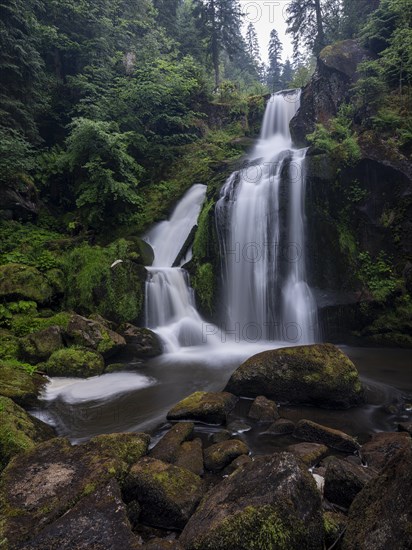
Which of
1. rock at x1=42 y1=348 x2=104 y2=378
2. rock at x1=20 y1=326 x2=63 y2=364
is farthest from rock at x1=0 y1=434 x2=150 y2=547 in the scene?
rock at x1=20 y1=326 x2=63 y2=364

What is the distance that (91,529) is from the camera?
2.63 m

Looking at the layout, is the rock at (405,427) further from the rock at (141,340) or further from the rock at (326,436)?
the rock at (141,340)

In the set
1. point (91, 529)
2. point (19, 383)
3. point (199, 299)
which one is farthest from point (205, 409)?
point (199, 299)

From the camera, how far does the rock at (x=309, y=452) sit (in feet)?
13.2

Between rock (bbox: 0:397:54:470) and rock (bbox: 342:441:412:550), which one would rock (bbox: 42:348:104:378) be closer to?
rock (bbox: 0:397:54:470)

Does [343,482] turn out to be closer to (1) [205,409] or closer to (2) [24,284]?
(1) [205,409]

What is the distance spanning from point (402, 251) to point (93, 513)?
10.2 metres

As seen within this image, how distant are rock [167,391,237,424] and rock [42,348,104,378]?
2.77 metres

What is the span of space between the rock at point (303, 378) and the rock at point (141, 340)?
3.37 m

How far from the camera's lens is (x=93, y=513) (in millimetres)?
2787

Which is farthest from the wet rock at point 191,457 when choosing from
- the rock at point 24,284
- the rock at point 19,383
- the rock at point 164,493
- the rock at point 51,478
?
the rock at point 24,284

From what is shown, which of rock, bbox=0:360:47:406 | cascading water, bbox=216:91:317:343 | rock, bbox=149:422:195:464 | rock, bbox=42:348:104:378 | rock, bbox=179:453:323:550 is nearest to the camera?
rock, bbox=179:453:323:550

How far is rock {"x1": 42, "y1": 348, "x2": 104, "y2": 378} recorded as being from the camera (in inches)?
287

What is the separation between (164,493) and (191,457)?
90 cm
